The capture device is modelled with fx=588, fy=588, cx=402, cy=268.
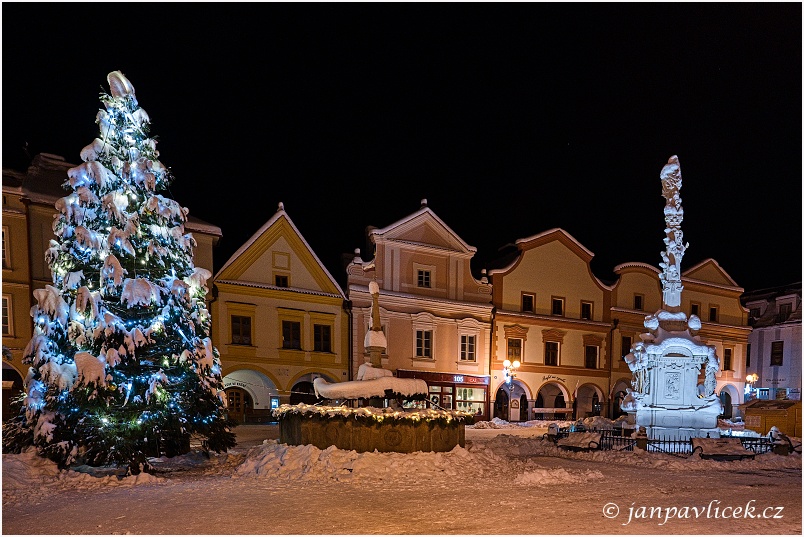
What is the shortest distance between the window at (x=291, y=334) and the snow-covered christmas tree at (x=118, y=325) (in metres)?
17.5

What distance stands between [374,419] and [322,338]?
19.3 m

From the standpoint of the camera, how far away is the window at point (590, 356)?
38906mm

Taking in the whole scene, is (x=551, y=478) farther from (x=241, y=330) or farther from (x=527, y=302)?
(x=527, y=302)

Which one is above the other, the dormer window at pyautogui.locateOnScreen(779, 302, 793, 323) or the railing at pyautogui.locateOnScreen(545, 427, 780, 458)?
the dormer window at pyautogui.locateOnScreen(779, 302, 793, 323)

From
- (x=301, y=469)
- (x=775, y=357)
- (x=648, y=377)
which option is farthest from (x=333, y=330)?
(x=775, y=357)

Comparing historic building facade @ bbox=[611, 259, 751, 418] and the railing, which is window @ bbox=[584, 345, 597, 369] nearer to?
historic building facade @ bbox=[611, 259, 751, 418]

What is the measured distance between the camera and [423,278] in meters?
34.6

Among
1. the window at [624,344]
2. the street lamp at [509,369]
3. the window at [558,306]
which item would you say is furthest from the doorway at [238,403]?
the window at [624,344]

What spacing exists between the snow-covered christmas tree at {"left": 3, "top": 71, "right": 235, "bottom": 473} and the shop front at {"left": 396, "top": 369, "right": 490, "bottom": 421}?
68.0ft

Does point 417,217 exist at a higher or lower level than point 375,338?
higher

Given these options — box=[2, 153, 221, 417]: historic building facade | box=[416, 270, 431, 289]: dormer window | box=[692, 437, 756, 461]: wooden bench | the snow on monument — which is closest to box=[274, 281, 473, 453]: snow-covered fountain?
the snow on monument

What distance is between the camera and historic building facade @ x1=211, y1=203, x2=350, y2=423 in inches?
1191

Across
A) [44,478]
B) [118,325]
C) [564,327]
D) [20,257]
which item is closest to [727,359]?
[564,327]

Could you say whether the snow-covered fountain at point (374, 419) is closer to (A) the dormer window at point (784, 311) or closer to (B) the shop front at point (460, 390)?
(B) the shop front at point (460, 390)
